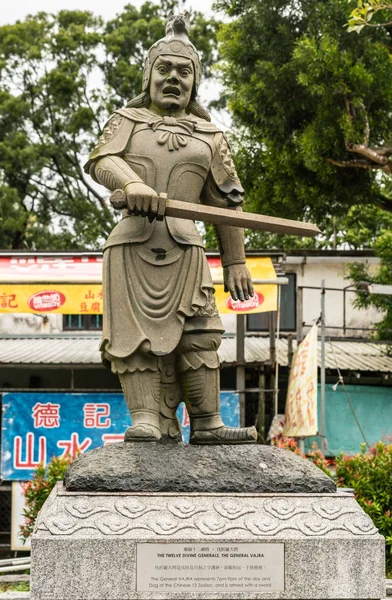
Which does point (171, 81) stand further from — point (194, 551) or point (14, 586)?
point (14, 586)

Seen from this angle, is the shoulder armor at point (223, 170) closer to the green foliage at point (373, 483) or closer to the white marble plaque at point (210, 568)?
the white marble plaque at point (210, 568)

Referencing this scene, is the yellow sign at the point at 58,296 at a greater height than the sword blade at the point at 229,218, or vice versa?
the yellow sign at the point at 58,296

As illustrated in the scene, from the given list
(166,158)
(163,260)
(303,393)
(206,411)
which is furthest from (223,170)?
(303,393)

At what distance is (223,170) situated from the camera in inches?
236

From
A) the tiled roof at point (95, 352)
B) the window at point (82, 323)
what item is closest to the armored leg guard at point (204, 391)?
the tiled roof at point (95, 352)

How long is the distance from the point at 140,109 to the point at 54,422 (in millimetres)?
7351

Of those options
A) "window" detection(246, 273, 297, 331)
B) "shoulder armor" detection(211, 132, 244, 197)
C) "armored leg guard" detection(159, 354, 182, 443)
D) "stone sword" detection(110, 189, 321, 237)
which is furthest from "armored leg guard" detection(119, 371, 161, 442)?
"window" detection(246, 273, 297, 331)

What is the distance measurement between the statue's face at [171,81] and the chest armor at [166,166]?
19 centimetres

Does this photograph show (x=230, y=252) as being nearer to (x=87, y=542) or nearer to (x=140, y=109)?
(x=140, y=109)

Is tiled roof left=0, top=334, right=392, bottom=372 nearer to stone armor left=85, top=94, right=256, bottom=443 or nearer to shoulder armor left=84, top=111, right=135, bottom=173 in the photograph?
stone armor left=85, top=94, right=256, bottom=443

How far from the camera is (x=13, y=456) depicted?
12.3 meters

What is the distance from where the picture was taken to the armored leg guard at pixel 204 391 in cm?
556

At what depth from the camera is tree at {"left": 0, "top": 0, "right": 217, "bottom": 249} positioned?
22.1 metres

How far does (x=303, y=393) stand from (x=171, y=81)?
6.95 metres
